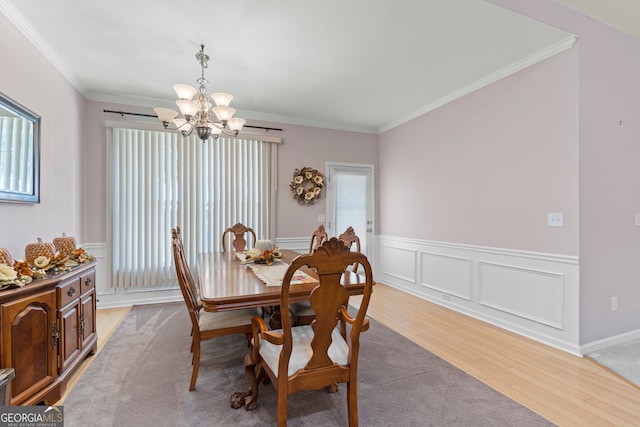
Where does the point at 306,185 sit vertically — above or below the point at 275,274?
above

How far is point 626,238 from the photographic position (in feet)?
8.92

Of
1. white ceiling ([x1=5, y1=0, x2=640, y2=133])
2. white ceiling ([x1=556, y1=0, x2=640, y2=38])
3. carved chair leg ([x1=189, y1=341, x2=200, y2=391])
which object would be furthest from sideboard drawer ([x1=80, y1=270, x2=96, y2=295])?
white ceiling ([x1=556, y1=0, x2=640, y2=38])

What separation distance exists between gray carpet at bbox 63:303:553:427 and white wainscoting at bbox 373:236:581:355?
112 cm

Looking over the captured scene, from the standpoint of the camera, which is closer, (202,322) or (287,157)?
(202,322)

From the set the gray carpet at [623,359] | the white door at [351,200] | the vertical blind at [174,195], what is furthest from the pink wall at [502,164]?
the vertical blind at [174,195]

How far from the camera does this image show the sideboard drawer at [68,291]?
6.25 feet

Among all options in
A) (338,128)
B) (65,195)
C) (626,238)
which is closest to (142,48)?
(65,195)

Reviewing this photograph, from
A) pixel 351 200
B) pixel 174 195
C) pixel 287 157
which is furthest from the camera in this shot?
pixel 351 200

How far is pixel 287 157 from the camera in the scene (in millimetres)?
4551

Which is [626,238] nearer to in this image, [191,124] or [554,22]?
[554,22]

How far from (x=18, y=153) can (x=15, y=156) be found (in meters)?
0.05

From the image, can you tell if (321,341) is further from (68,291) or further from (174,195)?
(174,195)

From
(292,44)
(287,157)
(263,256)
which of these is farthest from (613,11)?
(287,157)

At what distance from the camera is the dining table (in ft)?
5.22
